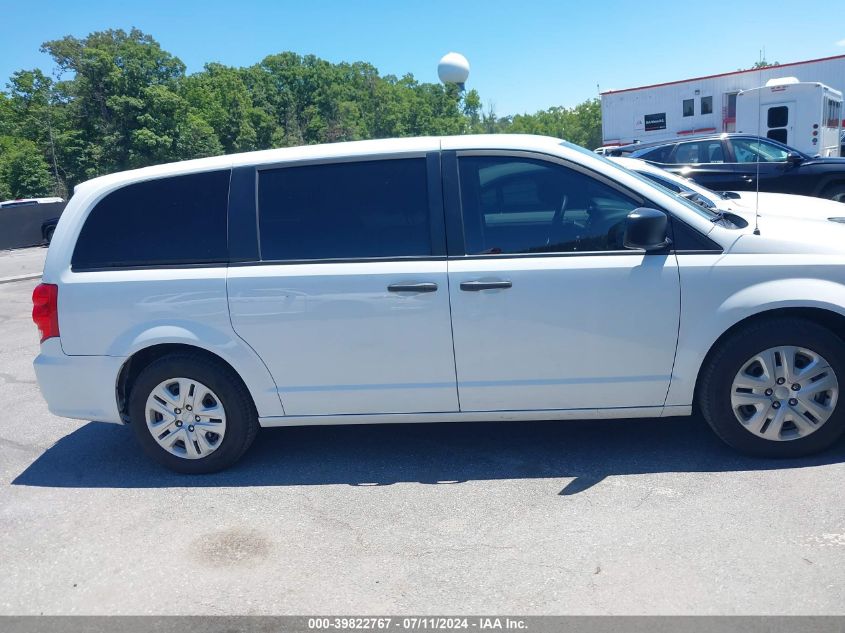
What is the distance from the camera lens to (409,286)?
3787 mm

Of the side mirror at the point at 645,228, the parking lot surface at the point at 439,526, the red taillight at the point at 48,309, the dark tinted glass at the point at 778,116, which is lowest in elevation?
the parking lot surface at the point at 439,526

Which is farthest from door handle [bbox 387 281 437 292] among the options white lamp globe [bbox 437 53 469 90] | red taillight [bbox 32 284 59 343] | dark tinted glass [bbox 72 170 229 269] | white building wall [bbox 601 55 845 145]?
white lamp globe [bbox 437 53 469 90]

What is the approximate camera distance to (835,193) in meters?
10.7

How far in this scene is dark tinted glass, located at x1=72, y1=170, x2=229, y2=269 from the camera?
4070mm

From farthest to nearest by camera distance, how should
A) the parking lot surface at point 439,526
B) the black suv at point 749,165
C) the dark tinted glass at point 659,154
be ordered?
the dark tinted glass at point 659,154
the black suv at point 749,165
the parking lot surface at point 439,526

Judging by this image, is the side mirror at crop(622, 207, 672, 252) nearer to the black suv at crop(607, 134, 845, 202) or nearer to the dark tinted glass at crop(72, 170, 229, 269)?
the dark tinted glass at crop(72, 170, 229, 269)

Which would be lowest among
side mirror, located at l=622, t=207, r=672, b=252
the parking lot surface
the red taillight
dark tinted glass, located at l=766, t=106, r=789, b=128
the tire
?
the parking lot surface

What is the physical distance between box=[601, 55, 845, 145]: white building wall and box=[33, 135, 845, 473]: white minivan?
19615 millimetres

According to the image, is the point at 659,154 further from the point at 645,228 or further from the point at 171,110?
the point at 171,110

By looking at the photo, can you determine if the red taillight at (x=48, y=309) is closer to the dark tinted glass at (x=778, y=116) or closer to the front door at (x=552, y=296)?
the front door at (x=552, y=296)

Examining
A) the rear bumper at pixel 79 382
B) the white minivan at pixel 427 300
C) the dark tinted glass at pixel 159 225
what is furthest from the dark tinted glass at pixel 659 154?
the rear bumper at pixel 79 382

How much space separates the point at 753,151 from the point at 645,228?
883 centimetres

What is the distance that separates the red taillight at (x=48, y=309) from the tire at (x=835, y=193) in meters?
10.8

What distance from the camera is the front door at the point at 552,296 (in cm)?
374
